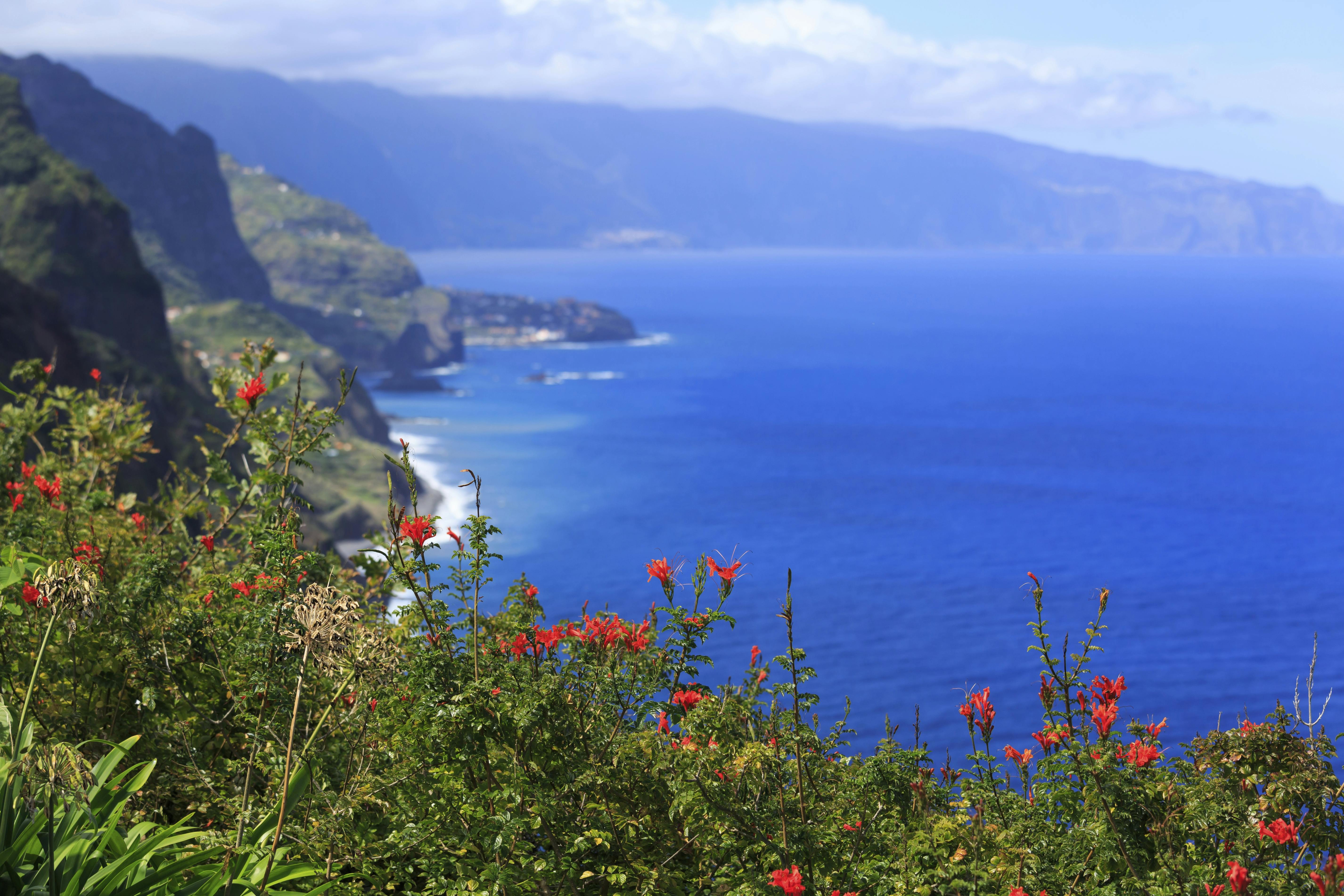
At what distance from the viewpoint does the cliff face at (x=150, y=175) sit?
182 meters

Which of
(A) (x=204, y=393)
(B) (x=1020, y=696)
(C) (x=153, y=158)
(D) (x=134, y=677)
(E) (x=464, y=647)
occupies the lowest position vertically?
(B) (x=1020, y=696)

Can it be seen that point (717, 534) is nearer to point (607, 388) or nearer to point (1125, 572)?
point (1125, 572)

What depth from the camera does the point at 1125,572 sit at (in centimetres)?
7938

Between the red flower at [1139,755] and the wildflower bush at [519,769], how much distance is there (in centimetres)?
2

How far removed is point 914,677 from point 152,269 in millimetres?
153761

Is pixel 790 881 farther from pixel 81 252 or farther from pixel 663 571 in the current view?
pixel 81 252

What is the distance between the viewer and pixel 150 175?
A: 7426 inches

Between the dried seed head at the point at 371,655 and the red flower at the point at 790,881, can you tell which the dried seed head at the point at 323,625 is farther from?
the red flower at the point at 790,881

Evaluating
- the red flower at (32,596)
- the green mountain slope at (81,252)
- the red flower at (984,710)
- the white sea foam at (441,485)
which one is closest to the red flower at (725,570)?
the red flower at (984,710)

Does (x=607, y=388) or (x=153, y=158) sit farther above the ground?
(x=153, y=158)

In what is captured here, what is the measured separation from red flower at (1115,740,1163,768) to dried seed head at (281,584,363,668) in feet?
10.1

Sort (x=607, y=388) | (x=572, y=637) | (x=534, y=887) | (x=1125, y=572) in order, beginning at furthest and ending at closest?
1. (x=607, y=388)
2. (x=1125, y=572)
3. (x=572, y=637)
4. (x=534, y=887)

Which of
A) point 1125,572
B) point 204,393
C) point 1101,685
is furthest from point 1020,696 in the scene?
point 204,393

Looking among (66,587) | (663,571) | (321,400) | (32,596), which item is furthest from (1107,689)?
(321,400)
